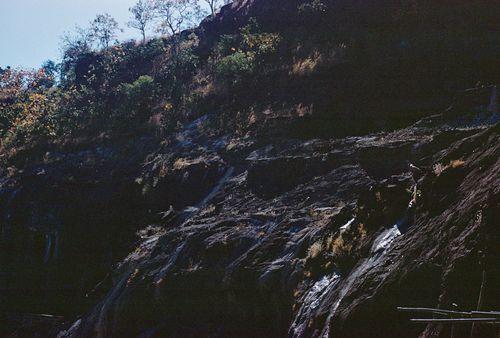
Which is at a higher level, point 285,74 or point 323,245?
point 285,74

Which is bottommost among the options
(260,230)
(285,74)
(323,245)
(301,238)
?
(323,245)

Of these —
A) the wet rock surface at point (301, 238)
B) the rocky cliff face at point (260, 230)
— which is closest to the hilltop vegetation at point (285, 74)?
the rocky cliff face at point (260, 230)

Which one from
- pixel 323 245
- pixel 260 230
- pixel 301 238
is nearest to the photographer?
pixel 323 245

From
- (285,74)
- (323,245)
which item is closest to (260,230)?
(323,245)

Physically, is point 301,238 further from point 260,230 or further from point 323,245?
point 260,230

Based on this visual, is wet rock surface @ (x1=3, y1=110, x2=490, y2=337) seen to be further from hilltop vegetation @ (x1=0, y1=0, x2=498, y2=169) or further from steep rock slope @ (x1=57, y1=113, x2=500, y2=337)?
hilltop vegetation @ (x1=0, y1=0, x2=498, y2=169)

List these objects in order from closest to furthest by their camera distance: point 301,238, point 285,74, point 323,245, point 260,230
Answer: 1. point 323,245
2. point 301,238
3. point 260,230
4. point 285,74

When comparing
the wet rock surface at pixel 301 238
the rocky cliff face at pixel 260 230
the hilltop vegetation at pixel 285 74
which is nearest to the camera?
the wet rock surface at pixel 301 238

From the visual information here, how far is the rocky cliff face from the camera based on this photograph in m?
7.27

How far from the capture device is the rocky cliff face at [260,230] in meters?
7.27

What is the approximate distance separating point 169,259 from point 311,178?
15.4 ft

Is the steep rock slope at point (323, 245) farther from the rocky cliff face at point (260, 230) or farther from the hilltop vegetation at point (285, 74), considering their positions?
the hilltop vegetation at point (285, 74)

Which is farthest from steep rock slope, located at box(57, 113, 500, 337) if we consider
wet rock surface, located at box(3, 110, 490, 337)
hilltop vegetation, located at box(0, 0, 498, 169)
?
hilltop vegetation, located at box(0, 0, 498, 169)

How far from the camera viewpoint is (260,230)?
14.2 metres
